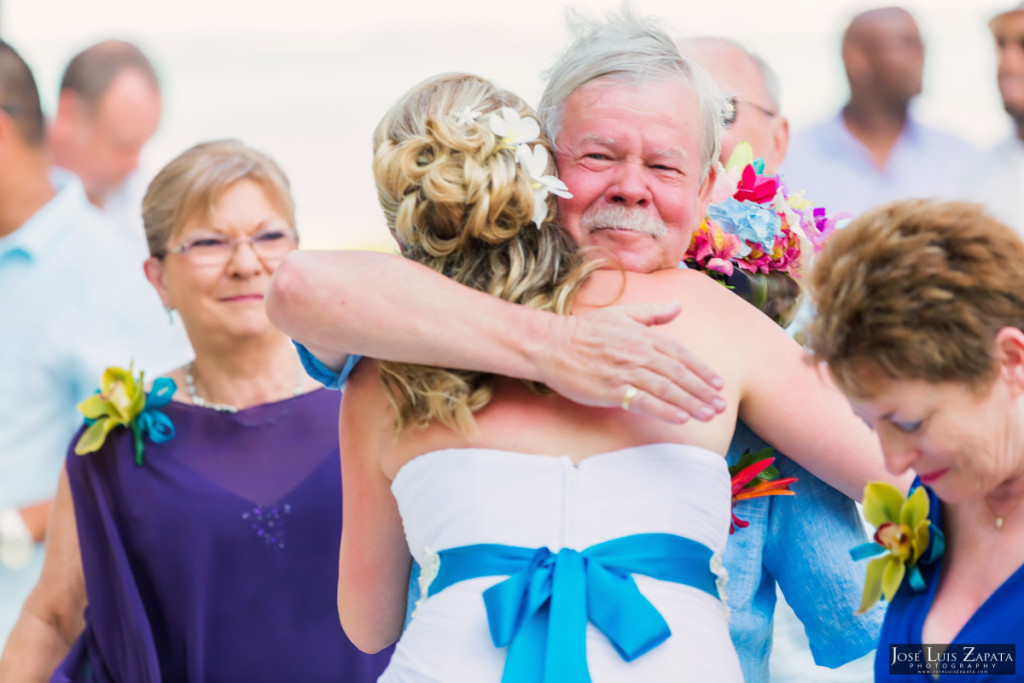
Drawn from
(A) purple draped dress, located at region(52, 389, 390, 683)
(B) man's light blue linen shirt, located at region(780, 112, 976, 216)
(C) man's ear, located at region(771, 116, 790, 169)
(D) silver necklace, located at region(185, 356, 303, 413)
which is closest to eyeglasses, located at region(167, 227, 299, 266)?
(D) silver necklace, located at region(185, 356, 303, 413)

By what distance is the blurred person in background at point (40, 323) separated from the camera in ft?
14.8

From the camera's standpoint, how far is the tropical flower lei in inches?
87.6

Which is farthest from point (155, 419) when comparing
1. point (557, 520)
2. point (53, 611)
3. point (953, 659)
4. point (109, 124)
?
point (109, 124)

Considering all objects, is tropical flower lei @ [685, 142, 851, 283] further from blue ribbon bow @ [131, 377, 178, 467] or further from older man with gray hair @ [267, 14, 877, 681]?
blue ribbon bow @ [131, 377, 178, 467]

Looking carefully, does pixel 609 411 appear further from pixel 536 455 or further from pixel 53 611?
pixel 53 611

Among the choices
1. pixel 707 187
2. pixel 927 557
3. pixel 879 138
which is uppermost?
pixel 707 187

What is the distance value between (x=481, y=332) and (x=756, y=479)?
0.66 metres

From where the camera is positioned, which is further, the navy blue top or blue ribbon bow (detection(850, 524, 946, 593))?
blue ribbon bow (detection(850, 524, 946, 593))

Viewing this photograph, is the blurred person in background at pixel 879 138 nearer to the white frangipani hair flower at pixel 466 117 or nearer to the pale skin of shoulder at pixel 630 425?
the pale skin of shoulder at pixel 630 425

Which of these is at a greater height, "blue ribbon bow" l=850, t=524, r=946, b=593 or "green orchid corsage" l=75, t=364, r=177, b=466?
"blue ribbon bow" l=850, t=524, r=946, b=593

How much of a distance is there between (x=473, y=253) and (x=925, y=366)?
30.1 inches

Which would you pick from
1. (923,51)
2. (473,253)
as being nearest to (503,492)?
(473,253)

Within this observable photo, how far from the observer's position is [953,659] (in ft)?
5.20

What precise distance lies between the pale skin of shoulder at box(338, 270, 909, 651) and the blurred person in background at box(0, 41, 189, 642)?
2.82 metres
